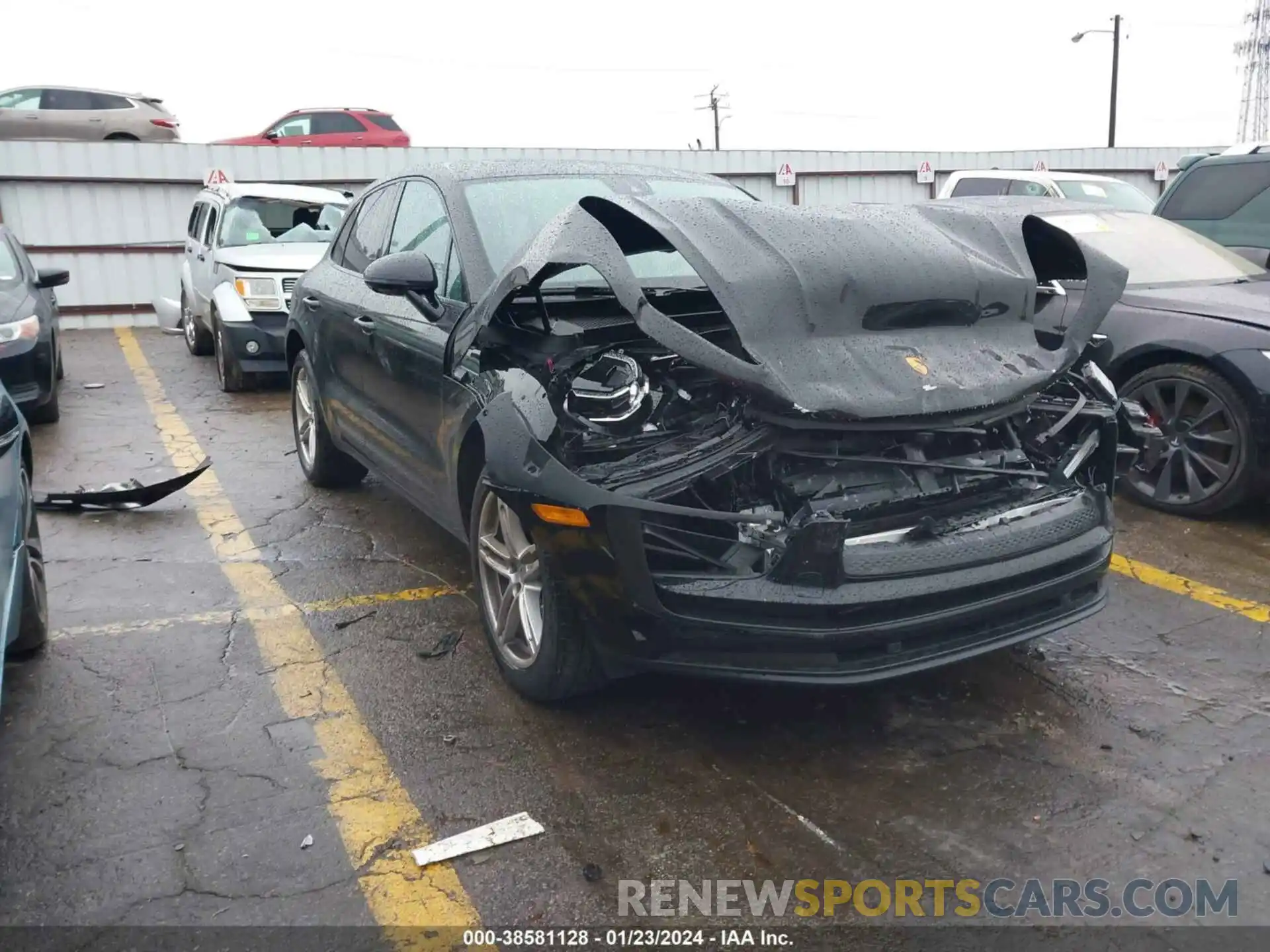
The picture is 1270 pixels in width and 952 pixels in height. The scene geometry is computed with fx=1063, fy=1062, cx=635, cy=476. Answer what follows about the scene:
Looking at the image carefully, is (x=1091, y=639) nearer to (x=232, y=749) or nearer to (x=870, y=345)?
(x=870, y=345)

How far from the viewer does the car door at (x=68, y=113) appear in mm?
18344

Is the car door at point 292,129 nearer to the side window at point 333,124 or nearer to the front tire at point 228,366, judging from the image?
the side window at point 333,124

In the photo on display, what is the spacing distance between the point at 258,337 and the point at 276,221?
1.72 meters

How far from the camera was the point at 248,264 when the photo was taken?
9.56 metres

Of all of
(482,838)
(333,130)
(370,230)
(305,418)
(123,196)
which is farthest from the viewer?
(333,130)

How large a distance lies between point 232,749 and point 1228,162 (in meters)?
8.39

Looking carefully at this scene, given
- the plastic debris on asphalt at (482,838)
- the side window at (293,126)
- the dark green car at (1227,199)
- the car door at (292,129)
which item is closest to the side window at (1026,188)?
the dark green car at (1227,199)

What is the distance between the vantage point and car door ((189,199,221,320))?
1029cm

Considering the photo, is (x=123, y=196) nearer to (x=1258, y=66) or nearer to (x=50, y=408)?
(x=50, y=408)

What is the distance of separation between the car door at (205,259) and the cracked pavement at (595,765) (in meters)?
6.18

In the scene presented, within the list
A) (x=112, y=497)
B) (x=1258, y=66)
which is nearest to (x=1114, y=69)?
(x=1258, y=66)

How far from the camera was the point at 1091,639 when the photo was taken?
13.4 feet

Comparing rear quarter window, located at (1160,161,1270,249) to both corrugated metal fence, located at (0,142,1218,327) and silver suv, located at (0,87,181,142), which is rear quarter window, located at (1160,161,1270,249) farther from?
silver suv, located at (0,87,181,142)

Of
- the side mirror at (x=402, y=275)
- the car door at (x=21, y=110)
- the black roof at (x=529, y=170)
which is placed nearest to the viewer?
the side mirror at (x=402, y=275)
